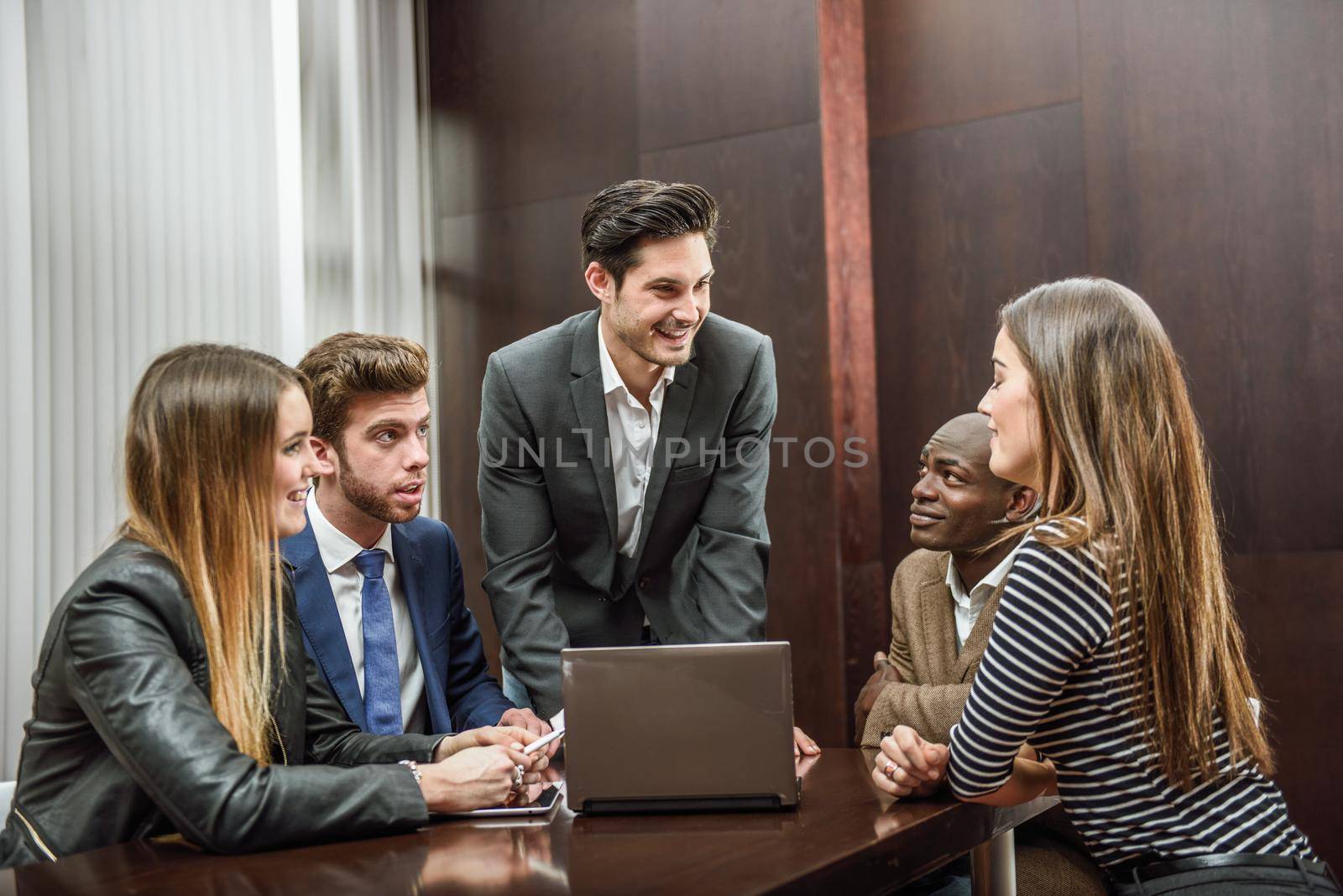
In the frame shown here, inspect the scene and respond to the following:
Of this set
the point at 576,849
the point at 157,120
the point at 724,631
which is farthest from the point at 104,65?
the point at 576,849

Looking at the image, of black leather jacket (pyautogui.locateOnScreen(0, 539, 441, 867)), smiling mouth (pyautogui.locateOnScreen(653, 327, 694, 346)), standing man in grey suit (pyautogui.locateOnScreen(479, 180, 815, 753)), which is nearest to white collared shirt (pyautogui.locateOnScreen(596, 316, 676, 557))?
standing man in grey suit (pyautogui.locateOnScreen(479, 180, 815, 753))

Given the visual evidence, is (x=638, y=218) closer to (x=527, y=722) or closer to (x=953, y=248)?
(x=527, y=722)

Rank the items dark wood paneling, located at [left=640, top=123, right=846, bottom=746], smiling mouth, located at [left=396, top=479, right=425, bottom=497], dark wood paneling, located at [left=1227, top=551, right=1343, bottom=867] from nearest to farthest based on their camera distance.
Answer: smiling mouth, located at [left=396, top=479, right=425, bottom=497] < dark wood paneling, located at [left=1227, top=551, right=1343, bottom=867] < dark wood paneling, located at [left=640, top=123, right=846, bottom=746]

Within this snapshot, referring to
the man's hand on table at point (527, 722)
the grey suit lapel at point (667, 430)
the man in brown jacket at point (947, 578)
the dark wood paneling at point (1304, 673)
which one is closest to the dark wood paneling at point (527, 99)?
the grey suit lapel at point (667, 430)

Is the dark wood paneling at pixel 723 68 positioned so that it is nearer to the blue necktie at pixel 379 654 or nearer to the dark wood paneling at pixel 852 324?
the dark wood paneling at pixel 852 324

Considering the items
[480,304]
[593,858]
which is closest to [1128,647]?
[593,858]

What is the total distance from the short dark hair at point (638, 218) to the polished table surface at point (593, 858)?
54.0 inches

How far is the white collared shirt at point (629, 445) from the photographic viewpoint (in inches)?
106

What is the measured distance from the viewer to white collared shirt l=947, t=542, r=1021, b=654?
2.42 m

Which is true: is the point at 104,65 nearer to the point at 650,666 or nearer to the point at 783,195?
the point at 783,195

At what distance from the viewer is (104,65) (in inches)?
146

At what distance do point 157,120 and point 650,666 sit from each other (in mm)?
3172

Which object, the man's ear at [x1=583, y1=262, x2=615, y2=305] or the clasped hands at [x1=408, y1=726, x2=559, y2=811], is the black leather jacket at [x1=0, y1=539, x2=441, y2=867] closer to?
the clasped hands at [x1=408, y1=726, x2=559, y2=811]

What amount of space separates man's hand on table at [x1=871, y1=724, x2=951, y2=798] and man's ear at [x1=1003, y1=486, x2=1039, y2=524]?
3.43ft
